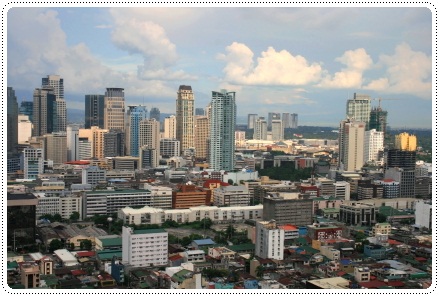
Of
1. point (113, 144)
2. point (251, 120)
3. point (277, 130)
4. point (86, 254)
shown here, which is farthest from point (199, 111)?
point (86, 254)

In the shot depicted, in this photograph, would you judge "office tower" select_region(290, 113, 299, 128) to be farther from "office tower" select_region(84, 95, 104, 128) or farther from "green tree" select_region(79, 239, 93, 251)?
"green tree" select_region(79, 239, 93, 251)

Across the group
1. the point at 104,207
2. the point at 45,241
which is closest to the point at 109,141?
the point at 104,207

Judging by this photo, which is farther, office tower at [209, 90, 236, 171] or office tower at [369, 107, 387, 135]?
office tower at [369, 107, 387, 135]

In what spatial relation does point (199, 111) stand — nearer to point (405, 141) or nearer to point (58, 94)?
point (58, 94)

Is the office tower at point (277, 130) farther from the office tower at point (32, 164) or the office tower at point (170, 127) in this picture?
the office tower at point (32, 164)

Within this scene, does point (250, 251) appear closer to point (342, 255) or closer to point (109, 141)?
point (342, 255)

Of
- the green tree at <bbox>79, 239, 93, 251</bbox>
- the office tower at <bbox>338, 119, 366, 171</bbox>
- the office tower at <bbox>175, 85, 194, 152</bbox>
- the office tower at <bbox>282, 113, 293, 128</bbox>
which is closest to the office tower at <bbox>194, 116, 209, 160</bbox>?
the office tower at <bbox>175, 85, 194, 152</bbox>
